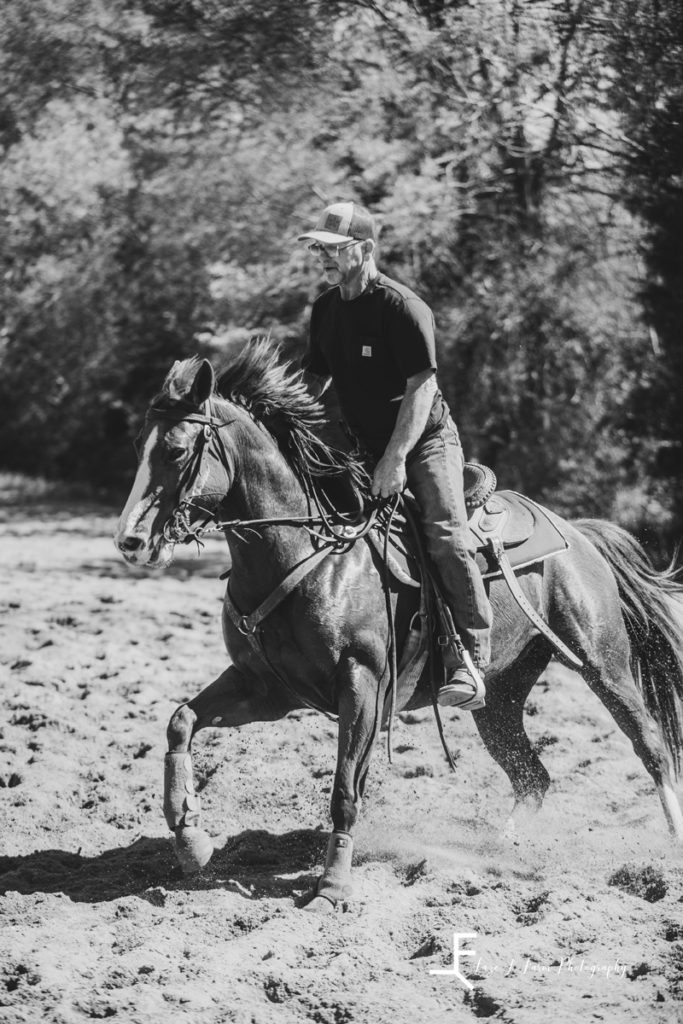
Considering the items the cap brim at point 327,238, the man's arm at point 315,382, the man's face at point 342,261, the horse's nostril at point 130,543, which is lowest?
the horse's nostril at point 130,543

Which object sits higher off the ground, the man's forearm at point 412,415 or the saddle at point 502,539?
the man's forearm at point 412,415

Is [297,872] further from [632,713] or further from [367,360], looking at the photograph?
[367,360]

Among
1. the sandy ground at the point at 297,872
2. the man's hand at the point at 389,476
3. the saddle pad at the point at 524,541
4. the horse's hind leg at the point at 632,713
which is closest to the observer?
the sandy ground at the point at 297,872

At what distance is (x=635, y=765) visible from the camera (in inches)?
262

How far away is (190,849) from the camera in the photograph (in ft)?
15.6

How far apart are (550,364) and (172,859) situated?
387 inches

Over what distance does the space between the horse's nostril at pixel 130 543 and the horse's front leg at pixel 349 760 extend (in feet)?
3.43

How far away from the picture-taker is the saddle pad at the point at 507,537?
16.8 feet

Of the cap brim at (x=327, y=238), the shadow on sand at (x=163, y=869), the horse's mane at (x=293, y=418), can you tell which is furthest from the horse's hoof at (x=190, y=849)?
the cap brim at (x=327, y=238)

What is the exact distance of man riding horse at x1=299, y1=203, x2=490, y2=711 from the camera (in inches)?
183

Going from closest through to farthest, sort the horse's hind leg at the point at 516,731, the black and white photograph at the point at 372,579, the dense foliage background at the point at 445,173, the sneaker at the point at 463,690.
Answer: the black and white photograph at the point at 372,579 < the sneaker at the point at 463,690 < the horse's hind leg at the point at 516,731 < the dense foliage background at the point at 445,173

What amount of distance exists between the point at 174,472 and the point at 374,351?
1.00 meters

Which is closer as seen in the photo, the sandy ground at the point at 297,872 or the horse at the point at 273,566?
the sandy ground at the point at 297,872

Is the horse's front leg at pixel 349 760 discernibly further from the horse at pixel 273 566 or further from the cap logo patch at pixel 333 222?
the cap logo patch at pixel 333 222
